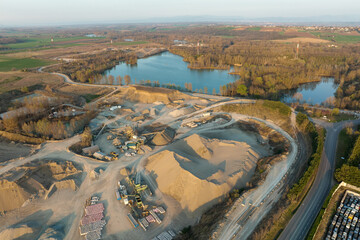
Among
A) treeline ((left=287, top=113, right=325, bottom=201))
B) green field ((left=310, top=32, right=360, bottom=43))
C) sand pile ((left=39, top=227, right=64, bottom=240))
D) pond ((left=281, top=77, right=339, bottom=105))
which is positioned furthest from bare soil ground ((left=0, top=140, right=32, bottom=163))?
green field ((left=310, top=32, right=360, bottom=43))

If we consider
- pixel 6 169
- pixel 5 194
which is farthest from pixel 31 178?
pixel 6 169

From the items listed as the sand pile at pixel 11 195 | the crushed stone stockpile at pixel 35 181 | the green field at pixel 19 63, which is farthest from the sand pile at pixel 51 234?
the green field at pixel 19 63

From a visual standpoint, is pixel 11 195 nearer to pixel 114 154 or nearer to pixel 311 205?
pixel 114 154

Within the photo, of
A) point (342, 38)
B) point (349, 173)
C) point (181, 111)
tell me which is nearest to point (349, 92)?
point (349, 173)

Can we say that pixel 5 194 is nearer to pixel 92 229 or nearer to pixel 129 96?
pixel 92 229

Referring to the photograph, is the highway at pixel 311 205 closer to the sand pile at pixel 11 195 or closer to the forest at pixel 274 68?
the sand pile at pixel 11 195

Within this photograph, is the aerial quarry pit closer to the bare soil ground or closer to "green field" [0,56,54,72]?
the bare soil ground

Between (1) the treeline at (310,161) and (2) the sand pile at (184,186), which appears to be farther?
(2) the sand pile at (184,186)
